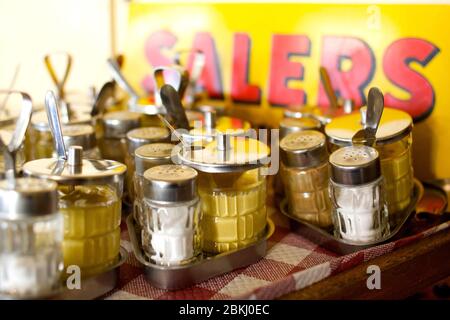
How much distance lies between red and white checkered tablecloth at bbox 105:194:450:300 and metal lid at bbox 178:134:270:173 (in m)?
0.14

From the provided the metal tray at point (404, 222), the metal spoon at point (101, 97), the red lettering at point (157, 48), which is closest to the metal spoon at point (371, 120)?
the metal tray at point (404, 222)

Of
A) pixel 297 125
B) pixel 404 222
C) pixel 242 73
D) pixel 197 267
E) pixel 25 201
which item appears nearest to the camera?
pixel 25 201

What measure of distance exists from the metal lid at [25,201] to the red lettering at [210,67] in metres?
0.69

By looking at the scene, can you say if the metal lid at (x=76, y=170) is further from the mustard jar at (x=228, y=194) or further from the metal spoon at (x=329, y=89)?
the metal spoon at (x=329, y=89)

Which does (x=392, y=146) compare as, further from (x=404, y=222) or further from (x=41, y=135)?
(x=41, y=135)

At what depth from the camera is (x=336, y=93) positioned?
1121 mm

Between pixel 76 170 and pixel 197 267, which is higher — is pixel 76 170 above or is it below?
above

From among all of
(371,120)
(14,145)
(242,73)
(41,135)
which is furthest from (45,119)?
(371,120)

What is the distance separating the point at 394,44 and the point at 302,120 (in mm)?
211

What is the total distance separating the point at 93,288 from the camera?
0.70 meters

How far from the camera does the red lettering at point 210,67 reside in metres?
1.26

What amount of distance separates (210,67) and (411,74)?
43 centimetres

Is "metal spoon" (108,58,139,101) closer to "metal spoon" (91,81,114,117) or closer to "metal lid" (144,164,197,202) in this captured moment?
"metal spoon" (91,81,114,117)
